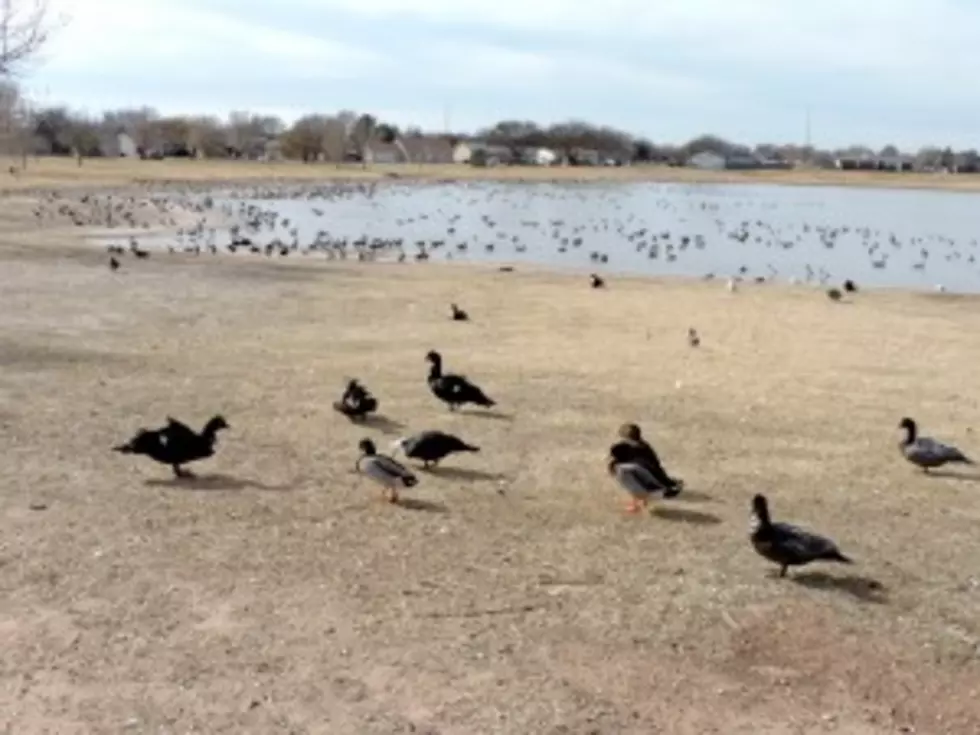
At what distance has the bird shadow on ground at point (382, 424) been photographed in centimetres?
1346

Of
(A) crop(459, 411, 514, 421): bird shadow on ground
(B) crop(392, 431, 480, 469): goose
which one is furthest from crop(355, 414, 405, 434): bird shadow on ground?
(B) crop(392, 431, 480, 469): goose

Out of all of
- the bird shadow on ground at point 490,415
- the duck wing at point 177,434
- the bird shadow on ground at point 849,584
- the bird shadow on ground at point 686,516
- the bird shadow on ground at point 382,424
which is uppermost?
the duck wing at point 177,434

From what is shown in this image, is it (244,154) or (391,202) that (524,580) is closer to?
(391,202)

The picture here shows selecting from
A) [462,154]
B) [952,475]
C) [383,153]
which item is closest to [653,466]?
[952,475]

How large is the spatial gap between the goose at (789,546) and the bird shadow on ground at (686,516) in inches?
50.1

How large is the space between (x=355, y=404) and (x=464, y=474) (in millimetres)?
2300

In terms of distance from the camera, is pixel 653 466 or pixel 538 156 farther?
pixel 538 156

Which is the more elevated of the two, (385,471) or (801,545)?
(385,471)

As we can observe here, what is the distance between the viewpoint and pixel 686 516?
10539 mm

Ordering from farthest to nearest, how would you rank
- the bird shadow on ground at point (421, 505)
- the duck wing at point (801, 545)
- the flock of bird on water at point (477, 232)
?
1. the flock of bird on water at point (477, 232)
2. the bird shadow on ground at point (421, 505)
3. the duck wing at point (801, 545)

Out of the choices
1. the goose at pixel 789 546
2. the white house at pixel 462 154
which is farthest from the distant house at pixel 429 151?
the goose at pixel 789 546

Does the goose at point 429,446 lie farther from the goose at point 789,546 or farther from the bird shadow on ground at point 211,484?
the goose at point 789,546

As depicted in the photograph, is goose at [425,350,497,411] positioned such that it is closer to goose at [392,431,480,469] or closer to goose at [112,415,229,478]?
goose at [392,431,480,469]

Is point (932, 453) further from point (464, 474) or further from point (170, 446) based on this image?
point (170, 446)
